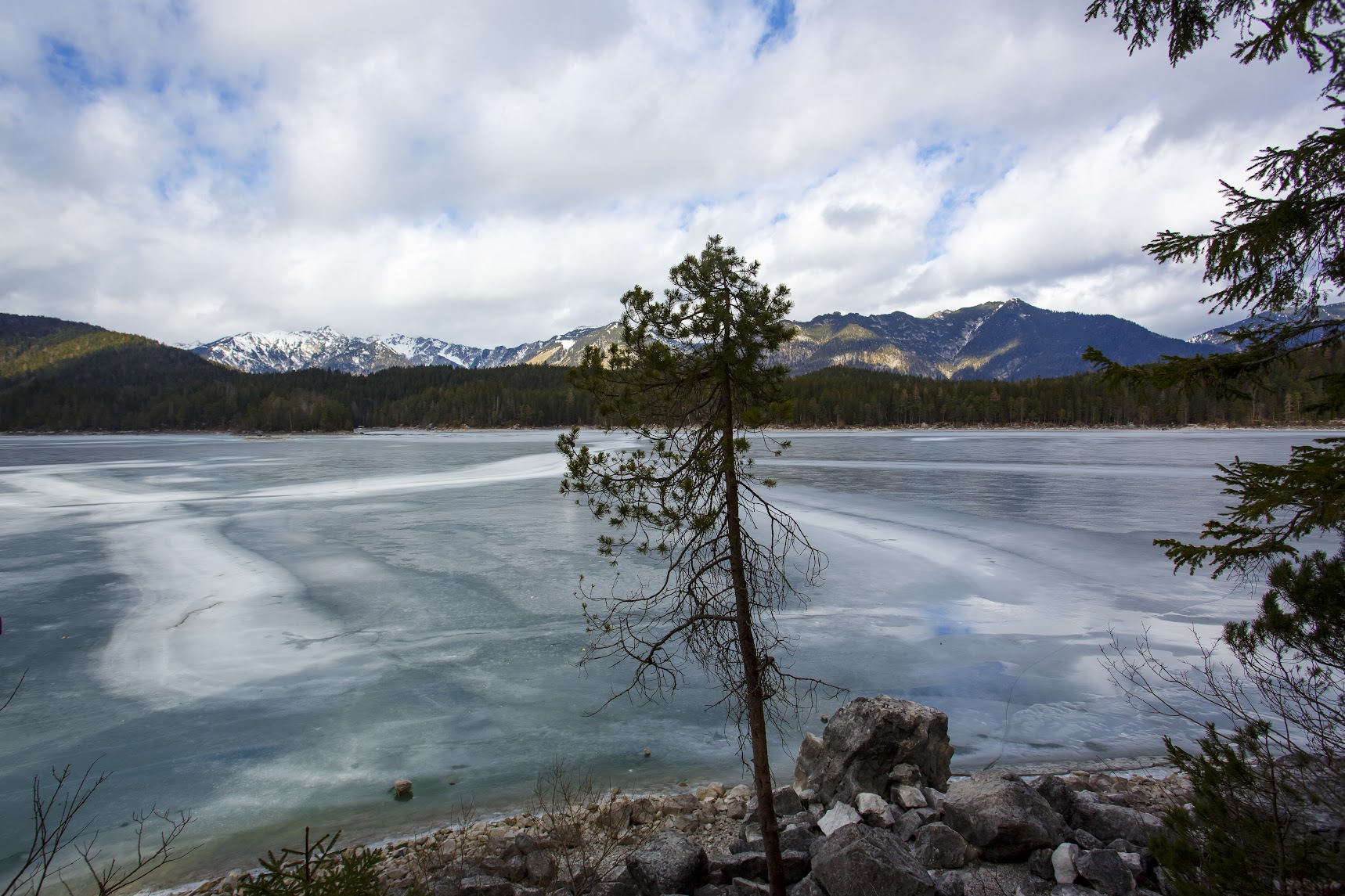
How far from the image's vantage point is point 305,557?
18.0m

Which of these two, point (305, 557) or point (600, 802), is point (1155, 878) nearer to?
point (600, 802)

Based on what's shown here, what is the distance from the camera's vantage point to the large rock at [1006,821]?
221 inches

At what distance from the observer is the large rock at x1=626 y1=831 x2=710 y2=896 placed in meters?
5.33

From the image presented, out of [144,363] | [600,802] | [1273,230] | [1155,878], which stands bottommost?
[600,802]

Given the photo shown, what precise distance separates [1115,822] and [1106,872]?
94 centimetres

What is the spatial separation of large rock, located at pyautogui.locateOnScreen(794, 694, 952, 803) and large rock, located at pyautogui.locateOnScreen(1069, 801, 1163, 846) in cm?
130

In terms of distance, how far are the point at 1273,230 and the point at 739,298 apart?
326 centimetres

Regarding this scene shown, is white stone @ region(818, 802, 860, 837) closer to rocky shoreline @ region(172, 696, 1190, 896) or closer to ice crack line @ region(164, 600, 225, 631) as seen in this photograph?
rocky shoreline @ region(172, 696, 1190, 896)

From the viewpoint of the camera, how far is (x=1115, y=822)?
18.9 feet

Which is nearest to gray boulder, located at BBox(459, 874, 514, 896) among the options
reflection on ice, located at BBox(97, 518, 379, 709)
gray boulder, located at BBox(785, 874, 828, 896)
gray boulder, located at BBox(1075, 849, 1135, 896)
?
gray boulder, located at BBox(785, 874, 828, 896)

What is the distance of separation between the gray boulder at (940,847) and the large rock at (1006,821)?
18cm

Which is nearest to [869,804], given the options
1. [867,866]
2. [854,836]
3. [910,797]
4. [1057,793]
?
[910,797]

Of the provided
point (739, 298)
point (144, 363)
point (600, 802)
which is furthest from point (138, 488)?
point (144, 363)

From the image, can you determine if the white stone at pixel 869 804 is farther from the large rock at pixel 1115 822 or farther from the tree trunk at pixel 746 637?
the large rock at pixel 1115 822
